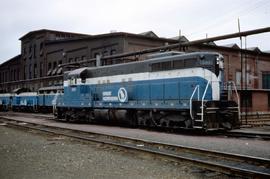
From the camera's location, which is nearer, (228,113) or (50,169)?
(50,169)

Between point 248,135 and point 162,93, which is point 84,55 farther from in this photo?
point 248,135

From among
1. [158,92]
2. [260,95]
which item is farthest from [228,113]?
[260,95]

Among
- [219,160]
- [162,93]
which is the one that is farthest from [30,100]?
[219,160]

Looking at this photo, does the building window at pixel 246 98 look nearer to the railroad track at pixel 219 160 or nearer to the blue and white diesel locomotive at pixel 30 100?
the blue and white diesel locomotive at pixel 30 100

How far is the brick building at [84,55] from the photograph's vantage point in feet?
130

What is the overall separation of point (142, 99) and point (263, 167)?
10257mm

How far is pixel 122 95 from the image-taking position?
1916 cm

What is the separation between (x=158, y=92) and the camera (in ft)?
56.0

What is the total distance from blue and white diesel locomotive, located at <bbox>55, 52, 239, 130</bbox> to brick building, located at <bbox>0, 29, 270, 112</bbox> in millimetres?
12349

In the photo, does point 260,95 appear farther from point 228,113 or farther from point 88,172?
point 88,172

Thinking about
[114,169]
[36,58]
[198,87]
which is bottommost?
[114,169]

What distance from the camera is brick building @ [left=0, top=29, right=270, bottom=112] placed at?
130ft

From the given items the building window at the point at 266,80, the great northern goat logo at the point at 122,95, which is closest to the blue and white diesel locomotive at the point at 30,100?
the great northern goat logo at the point at 122,95

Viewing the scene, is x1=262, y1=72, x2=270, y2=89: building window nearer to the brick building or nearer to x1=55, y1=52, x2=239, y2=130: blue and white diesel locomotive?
the brick building
